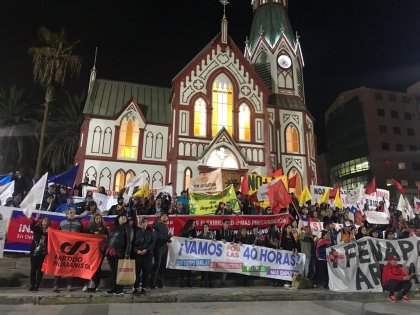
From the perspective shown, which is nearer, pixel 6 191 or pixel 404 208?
pixel 6 191

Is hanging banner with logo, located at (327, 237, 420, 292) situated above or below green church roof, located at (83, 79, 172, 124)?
below

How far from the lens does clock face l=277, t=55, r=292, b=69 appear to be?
36750 millimetres

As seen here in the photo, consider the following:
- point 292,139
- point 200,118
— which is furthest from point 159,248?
point 292,139

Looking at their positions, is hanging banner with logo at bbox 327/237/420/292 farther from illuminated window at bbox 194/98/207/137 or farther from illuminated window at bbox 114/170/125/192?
illuminated window at bbox 114/170/125/192

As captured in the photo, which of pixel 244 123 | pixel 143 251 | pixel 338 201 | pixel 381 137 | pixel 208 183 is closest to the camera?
pixel 143 251

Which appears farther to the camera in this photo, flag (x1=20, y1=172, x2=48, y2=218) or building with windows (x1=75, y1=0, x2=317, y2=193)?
building with windows (x1=75, y1=0, x2=317, y2=193)

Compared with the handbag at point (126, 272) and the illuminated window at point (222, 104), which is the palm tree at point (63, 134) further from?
the handbag at point (126, 272)

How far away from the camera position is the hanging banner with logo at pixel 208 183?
15844 mm

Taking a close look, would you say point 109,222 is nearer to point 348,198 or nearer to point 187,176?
point 348,198

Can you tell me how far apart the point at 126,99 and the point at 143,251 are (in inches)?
1000

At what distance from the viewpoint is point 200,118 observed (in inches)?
1167

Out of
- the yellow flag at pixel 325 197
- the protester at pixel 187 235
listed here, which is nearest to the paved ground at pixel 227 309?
the protester at pixel 187 235

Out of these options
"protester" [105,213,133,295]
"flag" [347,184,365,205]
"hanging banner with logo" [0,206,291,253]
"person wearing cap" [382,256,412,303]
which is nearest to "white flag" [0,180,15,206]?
"hanging banner with logo" [0,206,291,253]

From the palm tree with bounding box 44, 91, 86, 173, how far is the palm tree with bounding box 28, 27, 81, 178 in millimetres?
18714
